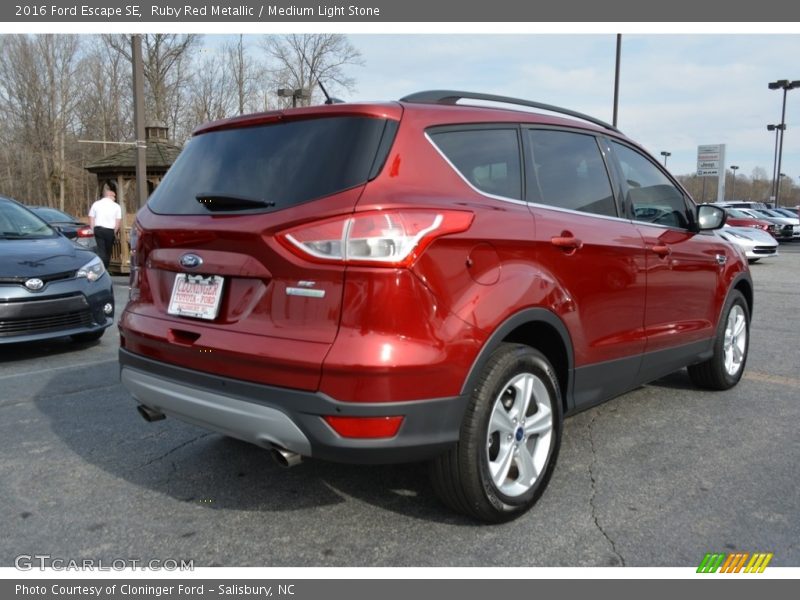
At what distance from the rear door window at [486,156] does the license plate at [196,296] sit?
Answer: 1.10 meters

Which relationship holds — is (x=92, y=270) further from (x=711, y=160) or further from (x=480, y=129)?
(x=711, y=160)

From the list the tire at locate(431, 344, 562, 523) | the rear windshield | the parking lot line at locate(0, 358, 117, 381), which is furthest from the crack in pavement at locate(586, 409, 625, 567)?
the parking lot line at locate(0, 358, 117, 381)

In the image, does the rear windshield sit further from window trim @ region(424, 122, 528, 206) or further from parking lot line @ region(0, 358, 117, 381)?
parking lot line @ region(0, 358, 117, 381)

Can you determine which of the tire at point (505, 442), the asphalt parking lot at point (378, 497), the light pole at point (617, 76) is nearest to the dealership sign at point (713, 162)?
the light pole at point (617, 76)

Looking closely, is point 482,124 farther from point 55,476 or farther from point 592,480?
point 55,476

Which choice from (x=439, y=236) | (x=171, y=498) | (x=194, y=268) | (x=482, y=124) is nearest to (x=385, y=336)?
(x=439, y=236)

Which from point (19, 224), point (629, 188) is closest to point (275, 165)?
point (629, 188)

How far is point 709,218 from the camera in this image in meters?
4.63

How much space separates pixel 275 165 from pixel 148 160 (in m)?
18.3

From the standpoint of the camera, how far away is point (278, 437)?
253 centimetres

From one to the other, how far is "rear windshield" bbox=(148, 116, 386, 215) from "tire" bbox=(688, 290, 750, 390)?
3.47 meters

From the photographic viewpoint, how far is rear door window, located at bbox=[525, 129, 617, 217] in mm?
3303

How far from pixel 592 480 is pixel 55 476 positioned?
2.78 metres

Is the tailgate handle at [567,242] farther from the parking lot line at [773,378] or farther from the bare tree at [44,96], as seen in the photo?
the bare tree at [44,96]
